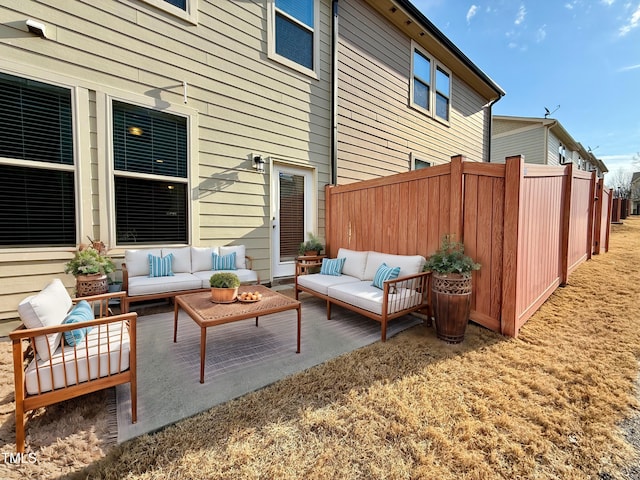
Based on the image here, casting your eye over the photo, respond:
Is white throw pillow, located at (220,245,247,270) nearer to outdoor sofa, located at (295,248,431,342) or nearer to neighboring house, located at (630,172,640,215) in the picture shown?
outdoor sofa, located at (295,248,431,342)

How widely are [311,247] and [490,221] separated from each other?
3.33 m

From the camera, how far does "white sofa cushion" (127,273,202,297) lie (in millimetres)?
3674

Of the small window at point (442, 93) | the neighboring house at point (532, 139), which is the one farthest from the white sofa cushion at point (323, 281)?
the neighboring house at point (532, 139)

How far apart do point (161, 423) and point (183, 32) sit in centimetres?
526

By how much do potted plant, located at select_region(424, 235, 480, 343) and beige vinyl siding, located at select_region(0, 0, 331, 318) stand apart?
330 centimetres

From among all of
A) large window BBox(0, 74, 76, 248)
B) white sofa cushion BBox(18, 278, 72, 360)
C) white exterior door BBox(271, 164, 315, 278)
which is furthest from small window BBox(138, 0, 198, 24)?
white sofa cushion BBox(18, 278, 72, 360)

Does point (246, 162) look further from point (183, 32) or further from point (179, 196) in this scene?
point (183, 32)

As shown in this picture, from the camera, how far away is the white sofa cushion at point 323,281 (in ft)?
13.3

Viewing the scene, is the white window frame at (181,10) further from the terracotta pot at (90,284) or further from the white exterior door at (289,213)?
the terracotta pot at (90,284)

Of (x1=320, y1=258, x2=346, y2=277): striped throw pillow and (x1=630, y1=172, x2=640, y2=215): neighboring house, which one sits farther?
(x1=630, y1=172, x2=640, y2=215): neighboring house

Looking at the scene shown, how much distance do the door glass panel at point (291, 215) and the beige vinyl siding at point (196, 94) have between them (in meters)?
0.39

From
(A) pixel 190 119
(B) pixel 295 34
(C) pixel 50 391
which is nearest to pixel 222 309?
(C) pixel 50 391

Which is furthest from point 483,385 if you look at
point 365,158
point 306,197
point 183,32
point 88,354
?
point 183,32

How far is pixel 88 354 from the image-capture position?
5.94 ft
